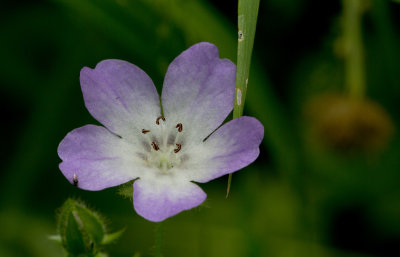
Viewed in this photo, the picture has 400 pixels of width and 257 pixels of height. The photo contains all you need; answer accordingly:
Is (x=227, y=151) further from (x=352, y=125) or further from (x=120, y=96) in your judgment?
(x=352, y=125)

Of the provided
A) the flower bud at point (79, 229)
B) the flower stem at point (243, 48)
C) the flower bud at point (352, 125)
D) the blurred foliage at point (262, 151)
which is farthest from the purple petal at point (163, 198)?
the flower bud at point (352, 125)

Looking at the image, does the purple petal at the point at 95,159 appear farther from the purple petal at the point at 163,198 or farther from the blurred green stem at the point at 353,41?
the blurred green stem at the point at 353,41

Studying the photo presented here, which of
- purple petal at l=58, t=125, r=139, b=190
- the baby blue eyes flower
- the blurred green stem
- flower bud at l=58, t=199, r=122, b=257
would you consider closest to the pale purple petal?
the baby blue eyes flower

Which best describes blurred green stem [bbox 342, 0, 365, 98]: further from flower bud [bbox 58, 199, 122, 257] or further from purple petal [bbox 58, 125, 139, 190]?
flower bud [bbox 58, 199, 122, 257]

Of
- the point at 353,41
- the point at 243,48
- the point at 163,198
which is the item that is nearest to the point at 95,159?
the point at 163,198

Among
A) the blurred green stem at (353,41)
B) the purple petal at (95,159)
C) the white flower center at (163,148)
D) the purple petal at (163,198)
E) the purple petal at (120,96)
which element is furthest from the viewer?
the blurred green stem at (353,41)

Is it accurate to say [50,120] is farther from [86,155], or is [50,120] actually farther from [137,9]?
[86,155]
